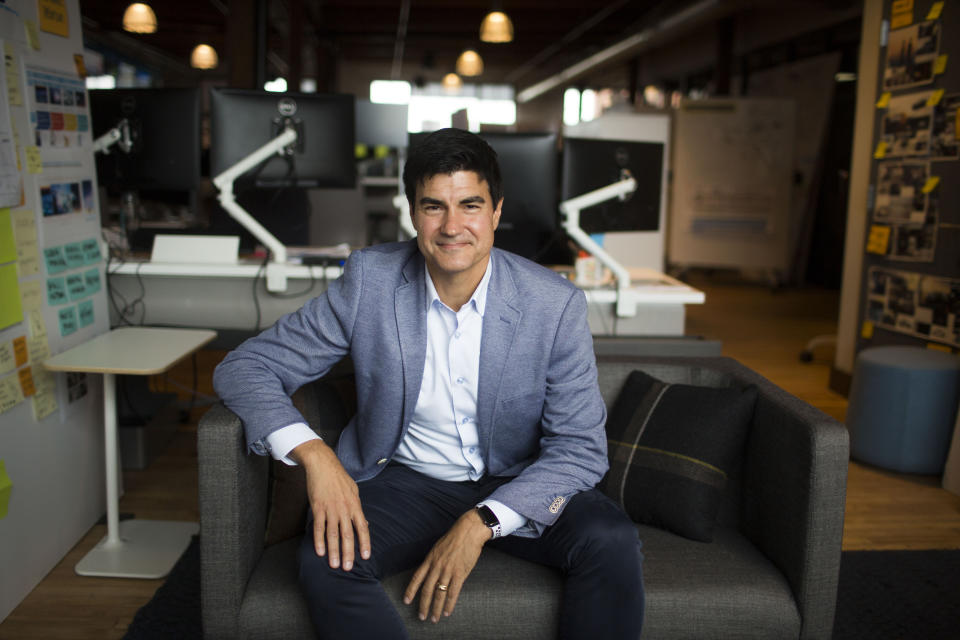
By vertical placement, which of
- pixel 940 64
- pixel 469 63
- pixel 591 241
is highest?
pixel 469 63

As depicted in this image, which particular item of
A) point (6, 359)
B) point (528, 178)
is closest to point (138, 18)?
point (528, 178)

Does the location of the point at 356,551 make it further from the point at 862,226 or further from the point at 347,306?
the point at 862,226

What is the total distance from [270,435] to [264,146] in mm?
1576

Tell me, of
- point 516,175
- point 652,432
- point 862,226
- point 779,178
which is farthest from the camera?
point 779,178

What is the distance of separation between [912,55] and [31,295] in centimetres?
372

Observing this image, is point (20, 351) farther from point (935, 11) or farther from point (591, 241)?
point (935, 11)

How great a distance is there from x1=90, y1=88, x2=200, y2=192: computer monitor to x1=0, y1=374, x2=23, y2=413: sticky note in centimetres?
110

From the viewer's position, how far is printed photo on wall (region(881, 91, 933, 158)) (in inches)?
138

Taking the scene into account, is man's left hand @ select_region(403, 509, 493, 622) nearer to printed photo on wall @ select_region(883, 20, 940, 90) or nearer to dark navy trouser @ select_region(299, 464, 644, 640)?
dark navy trouser @ select_region(299, 464, 644, 640)

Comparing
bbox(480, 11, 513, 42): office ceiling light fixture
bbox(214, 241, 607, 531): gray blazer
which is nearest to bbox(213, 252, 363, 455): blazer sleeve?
bbox(214, 241, 607, 531): gray blazer

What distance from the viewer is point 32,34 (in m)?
2.08

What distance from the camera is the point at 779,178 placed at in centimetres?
727

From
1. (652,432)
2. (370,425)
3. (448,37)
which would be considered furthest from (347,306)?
(448,37)

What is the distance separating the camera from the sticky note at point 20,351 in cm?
200
